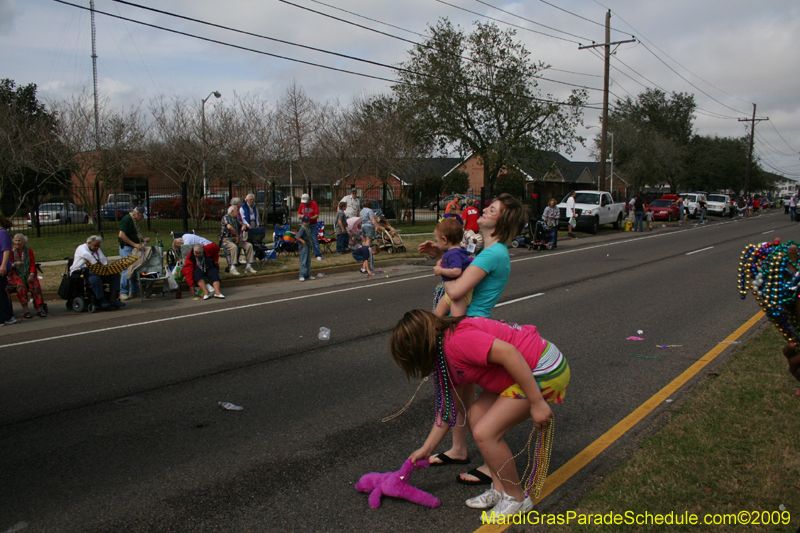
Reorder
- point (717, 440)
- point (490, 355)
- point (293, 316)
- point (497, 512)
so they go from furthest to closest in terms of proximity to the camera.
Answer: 1. point (293, 316)
2. point (717, 440)
3. point (497, 512)
4. point (490, 355)

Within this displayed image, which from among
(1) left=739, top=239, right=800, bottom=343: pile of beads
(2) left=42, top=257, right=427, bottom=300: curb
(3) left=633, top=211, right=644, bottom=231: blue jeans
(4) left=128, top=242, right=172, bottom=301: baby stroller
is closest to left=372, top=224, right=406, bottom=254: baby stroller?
(2) left=42, top=257, right=427, bottom=300: curb

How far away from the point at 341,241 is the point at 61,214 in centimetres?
1456

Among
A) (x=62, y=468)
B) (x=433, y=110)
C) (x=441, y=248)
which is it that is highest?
(x=433, y=110)

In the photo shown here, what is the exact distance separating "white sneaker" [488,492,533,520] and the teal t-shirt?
1.16 meters

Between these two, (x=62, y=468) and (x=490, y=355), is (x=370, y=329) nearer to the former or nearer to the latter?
(x=62, y=468)

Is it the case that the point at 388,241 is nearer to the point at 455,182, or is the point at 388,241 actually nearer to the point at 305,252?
the point at 305,252

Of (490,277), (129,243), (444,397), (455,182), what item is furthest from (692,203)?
(444,397)

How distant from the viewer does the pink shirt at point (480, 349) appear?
3.07 m

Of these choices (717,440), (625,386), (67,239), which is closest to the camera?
(717,440)

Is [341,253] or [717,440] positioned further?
[341,253]

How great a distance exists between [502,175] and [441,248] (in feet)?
157

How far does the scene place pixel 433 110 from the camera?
34.7 metres

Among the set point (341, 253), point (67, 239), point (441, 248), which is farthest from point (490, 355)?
point (67, 239)

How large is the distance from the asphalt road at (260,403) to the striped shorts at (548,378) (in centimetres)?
79
